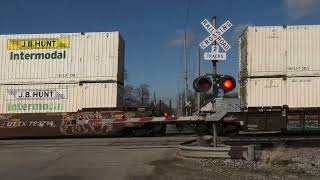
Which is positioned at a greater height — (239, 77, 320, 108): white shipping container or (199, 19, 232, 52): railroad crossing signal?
(199, 19, 232, 52): railroad crossing signal

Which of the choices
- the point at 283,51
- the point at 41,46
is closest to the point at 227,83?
the point at 283,51

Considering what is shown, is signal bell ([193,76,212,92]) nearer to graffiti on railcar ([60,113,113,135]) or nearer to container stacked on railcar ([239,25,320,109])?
container stacked on railcar ([239,25,320,109])

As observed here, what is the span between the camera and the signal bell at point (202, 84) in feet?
41.4

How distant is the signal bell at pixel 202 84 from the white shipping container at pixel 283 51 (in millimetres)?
11260

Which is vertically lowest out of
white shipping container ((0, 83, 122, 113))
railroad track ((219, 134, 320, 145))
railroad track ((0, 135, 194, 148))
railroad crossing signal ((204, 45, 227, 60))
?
railroad track ((0, 135, 194, 148))

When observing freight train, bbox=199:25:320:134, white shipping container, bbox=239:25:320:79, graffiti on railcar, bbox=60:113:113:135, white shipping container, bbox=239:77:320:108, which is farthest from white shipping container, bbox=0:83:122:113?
white shipping container, bbox=239:25:320:79

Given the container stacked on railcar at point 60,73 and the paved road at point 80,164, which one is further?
the container stacked on railcar at point 60,73

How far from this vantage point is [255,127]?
23969 mm

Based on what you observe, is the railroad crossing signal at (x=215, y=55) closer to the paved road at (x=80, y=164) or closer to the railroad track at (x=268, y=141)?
the paved road at (x=80, y=164)

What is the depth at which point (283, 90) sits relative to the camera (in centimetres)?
2358

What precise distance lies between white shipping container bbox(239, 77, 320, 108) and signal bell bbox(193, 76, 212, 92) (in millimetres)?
11247

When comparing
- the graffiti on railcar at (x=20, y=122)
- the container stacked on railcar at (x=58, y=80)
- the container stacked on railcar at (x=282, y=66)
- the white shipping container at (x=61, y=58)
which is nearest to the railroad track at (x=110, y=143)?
the graffiti on railcar at (x=20, y=122)

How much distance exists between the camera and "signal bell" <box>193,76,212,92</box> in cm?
1262

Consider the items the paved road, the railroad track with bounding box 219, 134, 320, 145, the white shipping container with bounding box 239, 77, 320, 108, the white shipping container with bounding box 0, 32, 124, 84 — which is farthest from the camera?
the white shipping container with bounding box 0, 32, 124, 84
